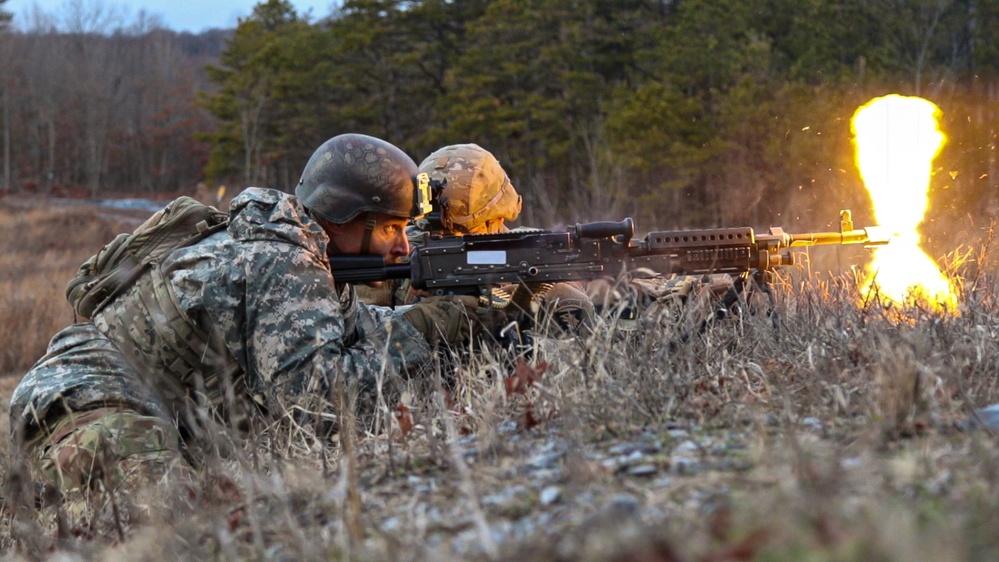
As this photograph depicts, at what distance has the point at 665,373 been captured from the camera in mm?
3756

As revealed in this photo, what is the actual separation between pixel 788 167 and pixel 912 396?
62.1ft

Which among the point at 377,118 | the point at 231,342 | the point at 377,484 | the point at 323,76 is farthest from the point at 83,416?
the point at 323,76

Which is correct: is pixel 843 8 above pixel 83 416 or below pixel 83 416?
above

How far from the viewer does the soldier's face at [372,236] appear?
18.5 feet

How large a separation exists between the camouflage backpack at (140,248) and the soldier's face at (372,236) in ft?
1.89

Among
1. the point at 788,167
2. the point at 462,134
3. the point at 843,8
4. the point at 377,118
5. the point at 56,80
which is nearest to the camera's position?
the point at 788,167

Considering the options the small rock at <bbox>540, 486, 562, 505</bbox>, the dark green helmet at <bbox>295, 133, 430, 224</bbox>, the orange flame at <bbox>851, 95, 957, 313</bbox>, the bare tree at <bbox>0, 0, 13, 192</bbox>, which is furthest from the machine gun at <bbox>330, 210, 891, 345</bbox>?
the bare tree at <bbox>0, 0, 13, 192</bbox>

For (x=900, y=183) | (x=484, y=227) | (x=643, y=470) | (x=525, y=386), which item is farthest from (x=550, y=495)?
(x=900, y=183)

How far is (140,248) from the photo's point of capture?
542 centimetres

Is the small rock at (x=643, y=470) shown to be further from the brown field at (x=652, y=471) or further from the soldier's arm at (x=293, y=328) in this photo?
the soldier's arm at (x=293, y=328)

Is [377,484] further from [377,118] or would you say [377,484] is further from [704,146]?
[377,118]

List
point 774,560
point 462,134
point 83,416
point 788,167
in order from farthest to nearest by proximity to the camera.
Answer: point 462,134 → point 788,167 → point 83,416 → point 774,560

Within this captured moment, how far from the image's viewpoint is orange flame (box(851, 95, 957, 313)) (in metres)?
6.25

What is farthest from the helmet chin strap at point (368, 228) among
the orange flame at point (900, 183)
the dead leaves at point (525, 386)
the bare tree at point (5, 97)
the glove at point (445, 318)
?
the bare tree at point (5, 97)
